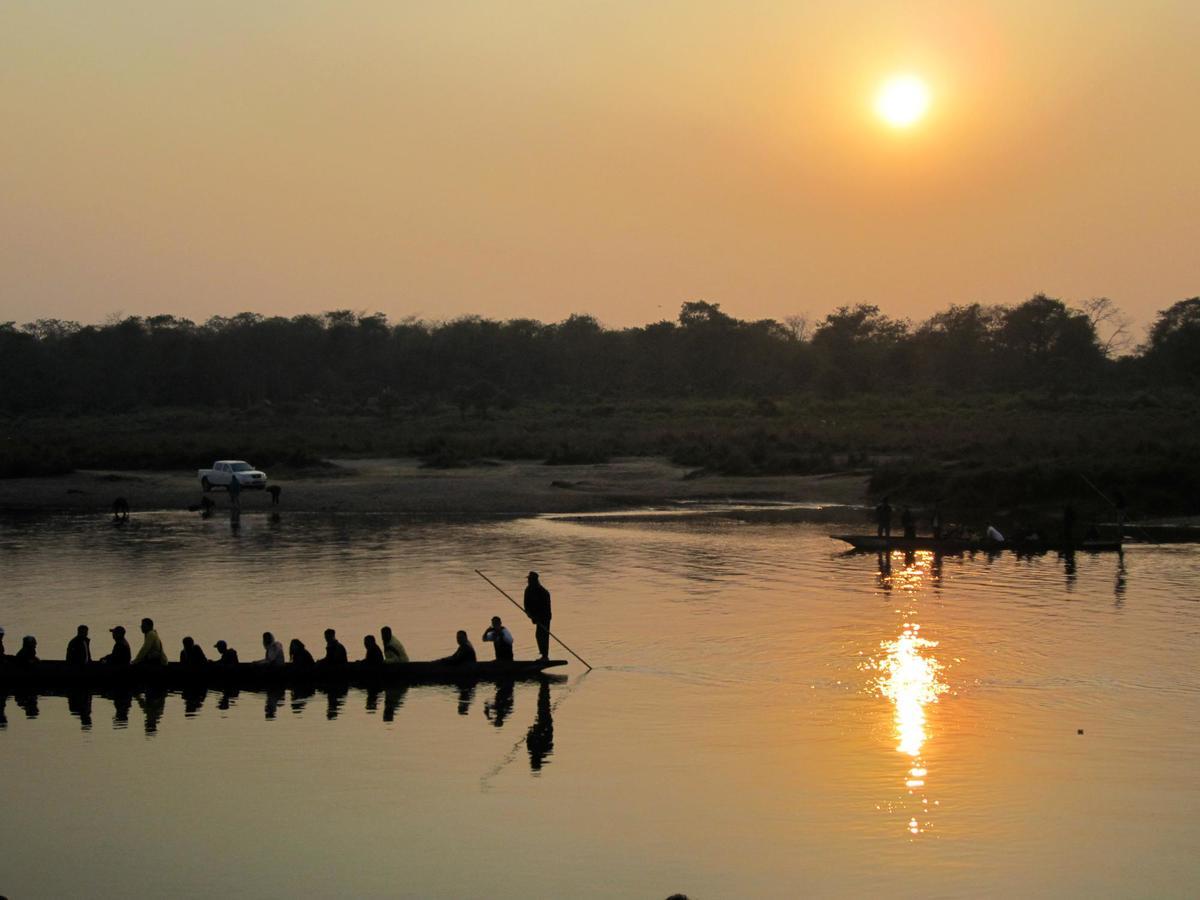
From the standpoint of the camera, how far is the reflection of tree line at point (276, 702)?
963 inches

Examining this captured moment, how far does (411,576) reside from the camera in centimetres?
4109

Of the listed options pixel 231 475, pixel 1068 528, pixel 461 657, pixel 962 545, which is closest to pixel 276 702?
pixel 461 657

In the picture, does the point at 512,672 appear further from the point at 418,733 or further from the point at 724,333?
the point at 724,333

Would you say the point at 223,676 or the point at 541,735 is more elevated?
the point at 223,676

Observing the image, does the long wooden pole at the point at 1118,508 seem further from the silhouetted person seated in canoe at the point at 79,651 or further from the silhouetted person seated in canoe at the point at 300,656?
the silhouetted person seated in canoe at the point at 79,651

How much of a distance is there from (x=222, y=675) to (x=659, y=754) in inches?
332

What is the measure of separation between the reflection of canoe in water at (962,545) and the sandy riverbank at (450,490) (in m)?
17.7

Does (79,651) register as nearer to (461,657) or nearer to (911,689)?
(461,657)

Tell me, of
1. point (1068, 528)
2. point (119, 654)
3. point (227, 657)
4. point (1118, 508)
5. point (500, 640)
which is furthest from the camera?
point (1118, 508)

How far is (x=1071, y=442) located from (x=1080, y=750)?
47835mm

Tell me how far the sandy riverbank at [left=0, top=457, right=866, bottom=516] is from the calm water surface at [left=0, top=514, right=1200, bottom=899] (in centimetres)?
2454

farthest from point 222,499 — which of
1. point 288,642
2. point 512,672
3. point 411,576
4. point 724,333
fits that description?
point 724,333

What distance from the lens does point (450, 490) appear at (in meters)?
66.9

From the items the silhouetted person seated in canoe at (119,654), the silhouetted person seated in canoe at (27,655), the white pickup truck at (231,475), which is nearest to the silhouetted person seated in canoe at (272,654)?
the silhouetted person seated in canoe at (119,654)
